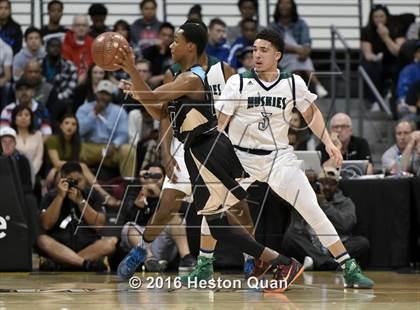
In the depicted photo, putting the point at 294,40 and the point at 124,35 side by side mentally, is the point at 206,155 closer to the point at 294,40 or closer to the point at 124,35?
the point at 124,35

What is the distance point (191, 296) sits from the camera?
9438mm

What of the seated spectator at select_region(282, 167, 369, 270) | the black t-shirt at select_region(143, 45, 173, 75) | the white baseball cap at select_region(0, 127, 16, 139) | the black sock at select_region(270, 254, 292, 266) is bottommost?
the seated spectator at select_region(282, 167, 369, 270)

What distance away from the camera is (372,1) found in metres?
19.1

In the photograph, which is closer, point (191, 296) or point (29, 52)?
point (191, 296)

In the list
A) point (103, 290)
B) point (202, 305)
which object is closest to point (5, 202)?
point (103, 290)

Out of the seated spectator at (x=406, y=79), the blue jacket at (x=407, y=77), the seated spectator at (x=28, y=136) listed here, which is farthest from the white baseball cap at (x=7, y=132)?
the blue jacket at (x=407, y=77)

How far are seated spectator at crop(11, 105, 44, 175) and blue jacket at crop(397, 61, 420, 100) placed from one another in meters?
5.95

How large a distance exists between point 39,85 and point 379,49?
5.80 metres

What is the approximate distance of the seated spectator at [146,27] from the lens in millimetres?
17891

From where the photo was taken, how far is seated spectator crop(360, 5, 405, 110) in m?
18.2

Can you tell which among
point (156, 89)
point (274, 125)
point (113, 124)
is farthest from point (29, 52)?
point (156, 89)

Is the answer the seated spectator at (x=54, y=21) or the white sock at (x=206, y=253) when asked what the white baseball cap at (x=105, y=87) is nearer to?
the seated spectator at (x=54, y=21)

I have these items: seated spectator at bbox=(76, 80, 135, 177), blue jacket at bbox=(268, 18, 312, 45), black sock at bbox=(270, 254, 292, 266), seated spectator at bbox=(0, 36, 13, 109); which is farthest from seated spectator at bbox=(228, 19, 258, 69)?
black sock at bbox=(270, 254, 292, 266)

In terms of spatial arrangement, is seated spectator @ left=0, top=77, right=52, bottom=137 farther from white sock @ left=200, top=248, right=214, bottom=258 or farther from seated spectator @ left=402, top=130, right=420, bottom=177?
white sock @ left=200, top=248, right=214, bottom=258
